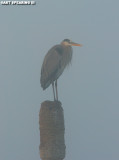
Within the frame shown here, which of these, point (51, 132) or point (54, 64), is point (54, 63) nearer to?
point (54, 64)

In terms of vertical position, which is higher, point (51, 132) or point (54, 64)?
point (54, 64)

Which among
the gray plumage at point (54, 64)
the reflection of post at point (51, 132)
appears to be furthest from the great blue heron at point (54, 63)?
the reflection of post at point (51, 132)

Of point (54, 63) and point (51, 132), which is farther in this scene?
point (54, 63)

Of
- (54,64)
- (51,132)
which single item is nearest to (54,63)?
(54,64)

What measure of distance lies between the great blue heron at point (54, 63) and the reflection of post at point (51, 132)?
1.32 metres

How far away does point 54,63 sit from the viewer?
9.37 m

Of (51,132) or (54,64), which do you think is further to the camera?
(54,64)

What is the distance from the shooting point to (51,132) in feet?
25.3

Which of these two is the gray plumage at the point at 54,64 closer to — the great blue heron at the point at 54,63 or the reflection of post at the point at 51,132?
the great blue heron at the point at 54,63

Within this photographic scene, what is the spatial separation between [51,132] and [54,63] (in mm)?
2113

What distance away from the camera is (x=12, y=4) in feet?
33.4

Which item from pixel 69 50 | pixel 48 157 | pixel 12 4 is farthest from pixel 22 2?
pixel 48 157

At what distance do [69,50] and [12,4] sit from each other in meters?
1.79

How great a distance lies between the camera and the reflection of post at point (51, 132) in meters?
7.72
